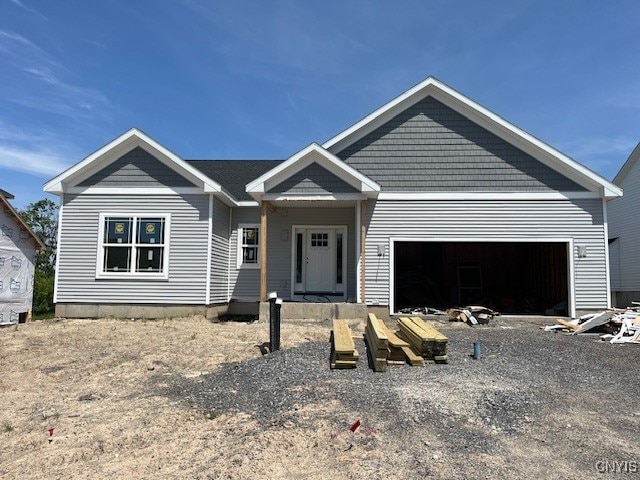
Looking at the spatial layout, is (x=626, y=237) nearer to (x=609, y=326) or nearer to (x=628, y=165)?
(x=628, y=165)

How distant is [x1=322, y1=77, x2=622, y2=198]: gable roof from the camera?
41.4 ft

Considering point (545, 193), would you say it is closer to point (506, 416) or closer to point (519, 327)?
point (519, 327)

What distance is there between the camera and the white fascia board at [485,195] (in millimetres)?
12859

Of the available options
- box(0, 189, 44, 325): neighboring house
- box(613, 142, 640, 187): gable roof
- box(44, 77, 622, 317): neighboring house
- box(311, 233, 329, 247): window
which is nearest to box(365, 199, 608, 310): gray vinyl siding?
box(44, 77, 622, 317): neighboring house

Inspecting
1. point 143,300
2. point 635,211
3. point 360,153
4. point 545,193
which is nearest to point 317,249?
point 360,153

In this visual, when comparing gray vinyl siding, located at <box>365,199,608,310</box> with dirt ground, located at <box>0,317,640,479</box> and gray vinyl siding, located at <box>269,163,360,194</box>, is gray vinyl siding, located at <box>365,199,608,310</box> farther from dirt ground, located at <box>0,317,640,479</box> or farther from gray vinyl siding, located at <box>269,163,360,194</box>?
dirt ground, located at <box>0,317,640,479</box>

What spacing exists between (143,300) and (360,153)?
23.2 ft

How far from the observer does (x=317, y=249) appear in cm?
1469

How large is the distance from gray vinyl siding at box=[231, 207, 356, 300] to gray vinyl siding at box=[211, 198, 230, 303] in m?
0.50

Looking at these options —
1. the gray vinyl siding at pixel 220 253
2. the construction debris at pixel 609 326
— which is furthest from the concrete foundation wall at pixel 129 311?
the construction debris at pixel 609 326

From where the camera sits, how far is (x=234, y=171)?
1783 centimetres

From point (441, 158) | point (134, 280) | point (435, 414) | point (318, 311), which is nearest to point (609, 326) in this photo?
point (441, 158)

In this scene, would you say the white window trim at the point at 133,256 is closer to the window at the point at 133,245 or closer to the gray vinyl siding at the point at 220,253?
the window at the point at 133,245

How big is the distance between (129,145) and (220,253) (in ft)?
12.7
